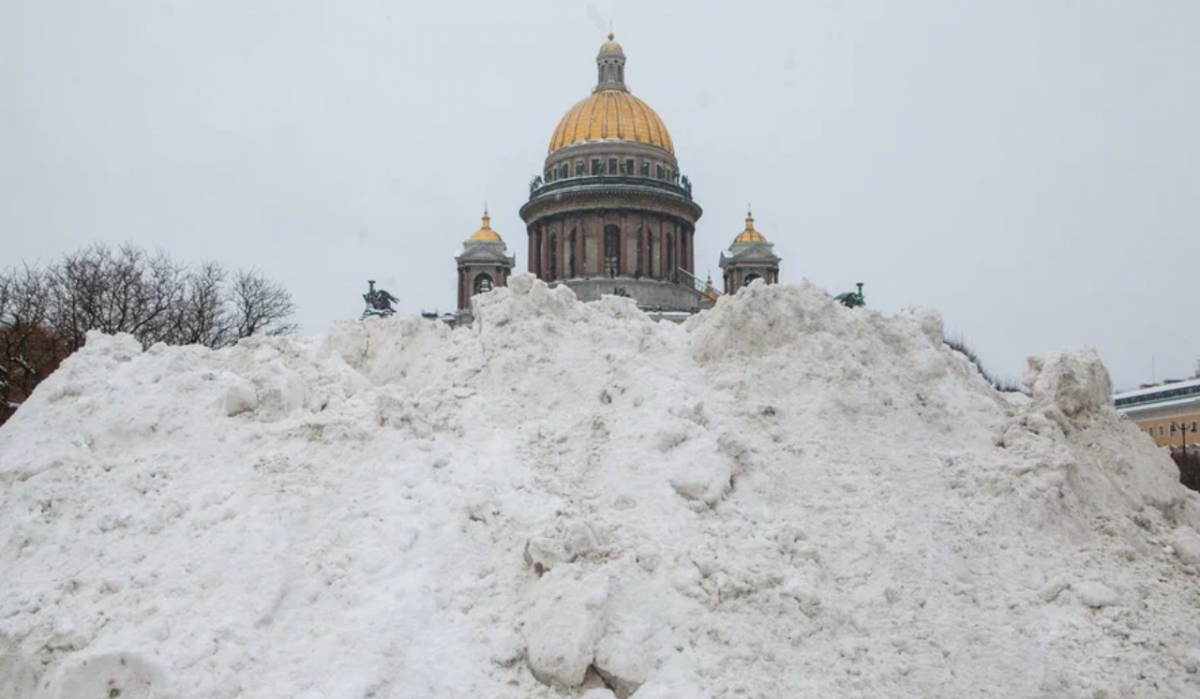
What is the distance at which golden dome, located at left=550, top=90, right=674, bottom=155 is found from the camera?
1857 inches

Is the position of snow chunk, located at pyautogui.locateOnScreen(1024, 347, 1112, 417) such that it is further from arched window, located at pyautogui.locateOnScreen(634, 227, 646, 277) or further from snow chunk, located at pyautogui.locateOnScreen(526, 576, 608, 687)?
arched window, located at pyautogui.locateOnScreen(634, 227, 646, 277)

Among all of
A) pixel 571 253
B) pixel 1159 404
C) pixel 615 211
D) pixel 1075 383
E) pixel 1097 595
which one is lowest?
pixel 1097 595

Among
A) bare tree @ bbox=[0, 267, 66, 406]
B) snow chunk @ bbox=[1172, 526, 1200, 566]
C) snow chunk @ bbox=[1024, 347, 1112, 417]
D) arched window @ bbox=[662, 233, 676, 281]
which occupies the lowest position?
snow chunk @ bbox=[1172, 526, 1200, 566]

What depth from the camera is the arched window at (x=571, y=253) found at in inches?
1826

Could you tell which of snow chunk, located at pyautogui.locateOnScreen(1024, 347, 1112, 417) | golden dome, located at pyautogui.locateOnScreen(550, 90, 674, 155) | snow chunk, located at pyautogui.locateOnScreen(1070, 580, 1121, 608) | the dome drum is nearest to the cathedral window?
the dome drum

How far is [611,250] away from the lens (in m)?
46.2

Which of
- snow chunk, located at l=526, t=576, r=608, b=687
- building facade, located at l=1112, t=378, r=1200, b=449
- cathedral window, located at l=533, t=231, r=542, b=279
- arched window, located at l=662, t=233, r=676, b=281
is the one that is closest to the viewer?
snow chunk, located at l=526, t=576, r=608, b=687

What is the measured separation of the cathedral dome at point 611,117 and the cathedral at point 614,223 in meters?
0.05

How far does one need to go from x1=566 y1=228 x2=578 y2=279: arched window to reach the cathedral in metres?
0.04

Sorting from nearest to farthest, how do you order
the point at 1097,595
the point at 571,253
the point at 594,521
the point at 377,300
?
the point at 1097,595
the point at 594,521
the point at 377,300
the point at 571,253

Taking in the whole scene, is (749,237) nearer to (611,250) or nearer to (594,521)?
(611,250)

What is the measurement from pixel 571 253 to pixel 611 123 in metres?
6.18

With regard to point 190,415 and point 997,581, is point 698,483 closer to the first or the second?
point 997,581

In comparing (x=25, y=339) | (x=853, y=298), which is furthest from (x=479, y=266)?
(x=25, y=339)
